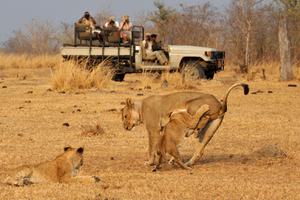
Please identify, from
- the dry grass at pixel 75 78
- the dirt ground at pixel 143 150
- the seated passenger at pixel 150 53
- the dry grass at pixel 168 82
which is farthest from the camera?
the seated passenger at pixel 150 53

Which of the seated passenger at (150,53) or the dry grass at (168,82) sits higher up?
the seated passenger at (150,53)

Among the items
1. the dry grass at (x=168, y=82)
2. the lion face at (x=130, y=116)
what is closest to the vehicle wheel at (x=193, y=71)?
the dry grass at (x=168, y=82)

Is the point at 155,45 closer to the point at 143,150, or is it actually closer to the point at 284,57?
the point at 284,57

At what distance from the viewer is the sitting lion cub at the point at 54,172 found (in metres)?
8.54

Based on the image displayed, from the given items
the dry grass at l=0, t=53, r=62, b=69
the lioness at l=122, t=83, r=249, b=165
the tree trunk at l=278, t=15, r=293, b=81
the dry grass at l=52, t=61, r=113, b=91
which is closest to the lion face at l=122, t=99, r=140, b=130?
the lioness at l=122, t=83, r=249, b=165

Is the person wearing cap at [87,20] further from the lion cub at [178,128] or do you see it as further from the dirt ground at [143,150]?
the lion cub at [178,128]

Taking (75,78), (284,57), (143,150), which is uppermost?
(284,57)

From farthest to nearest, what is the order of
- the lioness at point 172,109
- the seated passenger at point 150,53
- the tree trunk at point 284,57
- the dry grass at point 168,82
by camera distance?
the tree trunk at point 284,57
the seated passenger at point 150,53
the dry grass at point 168,82
the lioness at point 172,109

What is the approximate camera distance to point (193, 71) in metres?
27.6

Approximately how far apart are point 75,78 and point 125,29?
198 inches

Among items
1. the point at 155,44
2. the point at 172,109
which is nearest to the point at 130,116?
the point at 172,109

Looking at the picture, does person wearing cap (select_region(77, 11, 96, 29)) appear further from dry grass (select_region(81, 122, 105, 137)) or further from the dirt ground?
dry grass (select_region(81, 122, 105, 137))

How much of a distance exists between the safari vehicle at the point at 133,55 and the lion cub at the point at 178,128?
17.1 m

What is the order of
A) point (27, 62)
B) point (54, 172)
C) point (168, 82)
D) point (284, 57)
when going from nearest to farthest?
point (54, 172) → point (168, 82) → point (284, 57) → point (27, 62)
